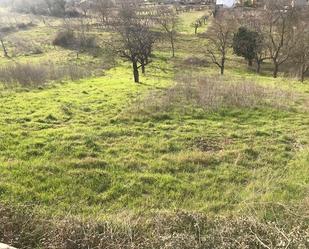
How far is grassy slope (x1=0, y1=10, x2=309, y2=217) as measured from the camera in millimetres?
7246

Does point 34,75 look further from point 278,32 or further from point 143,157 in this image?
point 278,32

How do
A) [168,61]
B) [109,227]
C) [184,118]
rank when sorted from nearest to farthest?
[109,227] → [184,118] → [168,61]

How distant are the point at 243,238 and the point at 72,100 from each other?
11905mm

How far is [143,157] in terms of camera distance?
371 inches

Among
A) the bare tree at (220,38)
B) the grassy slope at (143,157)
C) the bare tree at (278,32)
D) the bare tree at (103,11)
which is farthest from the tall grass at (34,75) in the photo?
the bare tree at (103,11)

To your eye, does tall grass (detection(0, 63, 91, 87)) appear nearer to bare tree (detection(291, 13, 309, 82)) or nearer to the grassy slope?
the grassy slope

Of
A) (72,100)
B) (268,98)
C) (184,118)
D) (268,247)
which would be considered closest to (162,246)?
(268,247)

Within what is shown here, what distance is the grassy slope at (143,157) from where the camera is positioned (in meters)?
7.25

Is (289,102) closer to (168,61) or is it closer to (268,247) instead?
(268,247)

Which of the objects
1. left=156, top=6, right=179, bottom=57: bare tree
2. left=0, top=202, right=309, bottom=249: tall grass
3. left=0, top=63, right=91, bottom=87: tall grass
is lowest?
left=0, top=63, right=91, bottom=87: tall grass

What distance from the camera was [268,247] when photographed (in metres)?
4.36

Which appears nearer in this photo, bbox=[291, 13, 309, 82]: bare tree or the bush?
bbox=[291, 13, 309, 82]: bare tree

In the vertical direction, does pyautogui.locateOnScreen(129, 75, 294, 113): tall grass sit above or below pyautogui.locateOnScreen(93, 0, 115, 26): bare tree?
below

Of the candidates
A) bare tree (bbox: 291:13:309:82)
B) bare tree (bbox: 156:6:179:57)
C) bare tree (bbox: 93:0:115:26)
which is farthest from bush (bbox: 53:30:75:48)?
bare tree (bbox: 291:13:309:82)
